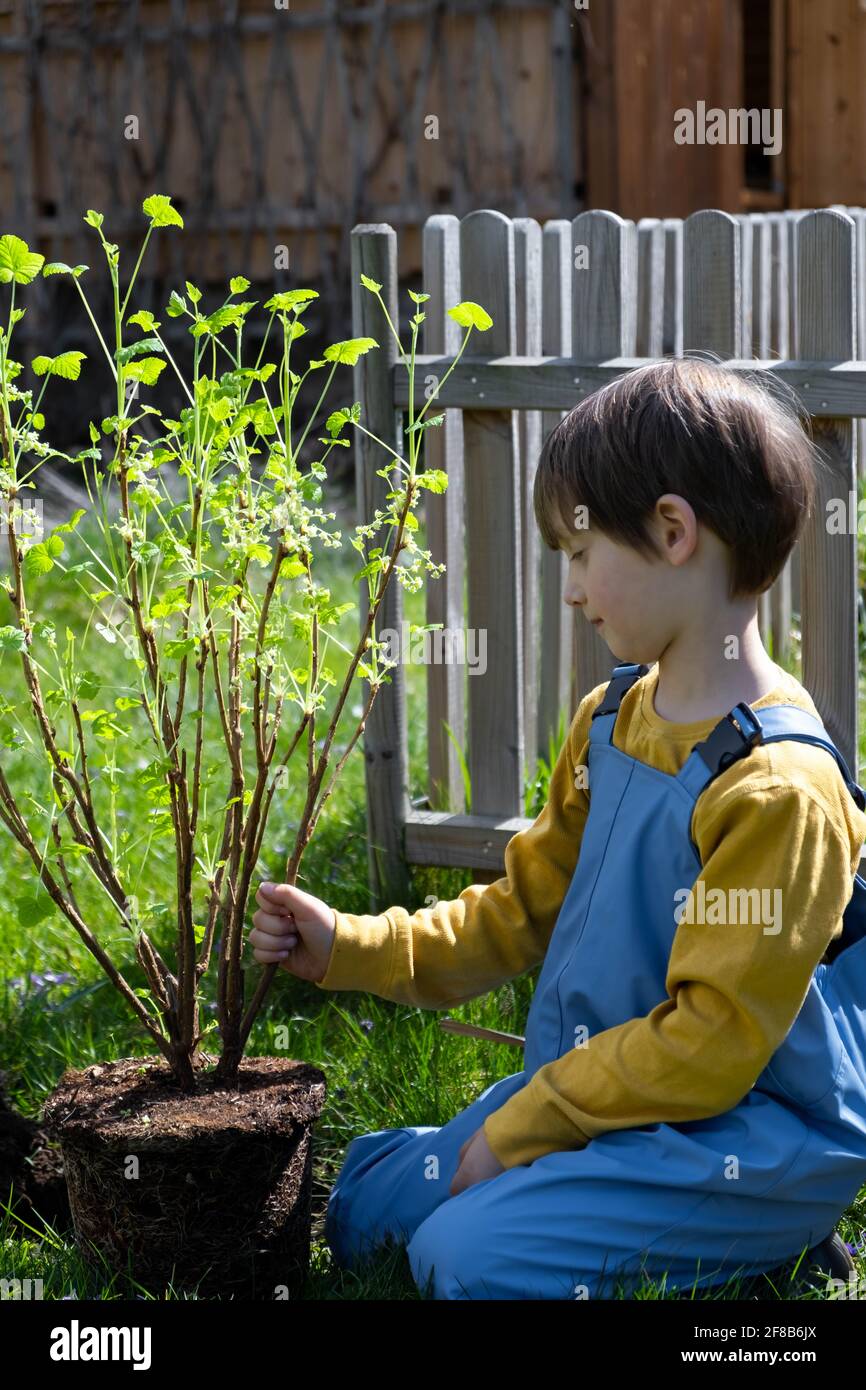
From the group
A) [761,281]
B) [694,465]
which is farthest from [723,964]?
[761,281]

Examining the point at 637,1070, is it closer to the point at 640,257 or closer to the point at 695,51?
the point at 640,257

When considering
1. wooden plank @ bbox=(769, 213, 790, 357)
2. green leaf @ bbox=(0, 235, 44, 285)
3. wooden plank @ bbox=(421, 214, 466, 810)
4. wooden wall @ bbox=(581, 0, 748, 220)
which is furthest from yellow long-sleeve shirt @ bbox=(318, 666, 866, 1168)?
wooden wall @ bbox=(581, 0, 748, 220)

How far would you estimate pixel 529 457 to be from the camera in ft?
13.0

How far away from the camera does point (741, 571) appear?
200 centimetres

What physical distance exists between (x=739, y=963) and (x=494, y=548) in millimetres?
1528

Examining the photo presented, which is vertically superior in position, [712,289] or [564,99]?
[564,99]

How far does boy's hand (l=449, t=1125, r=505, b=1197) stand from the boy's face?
690 mm

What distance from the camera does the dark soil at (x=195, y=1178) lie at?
203 cm

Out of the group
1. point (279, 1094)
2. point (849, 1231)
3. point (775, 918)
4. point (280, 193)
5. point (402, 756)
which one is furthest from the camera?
point (280, 193)

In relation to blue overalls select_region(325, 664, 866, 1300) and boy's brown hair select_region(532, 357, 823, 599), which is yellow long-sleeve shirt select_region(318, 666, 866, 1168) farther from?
boy's brown hair select_region(532, 357, 823, 599)

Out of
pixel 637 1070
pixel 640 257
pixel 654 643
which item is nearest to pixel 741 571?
pixel 654 643

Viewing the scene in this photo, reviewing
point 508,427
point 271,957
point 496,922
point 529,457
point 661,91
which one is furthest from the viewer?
point 661,91

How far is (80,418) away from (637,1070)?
8.57m

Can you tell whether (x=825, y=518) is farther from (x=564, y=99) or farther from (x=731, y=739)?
(x=564, y=99)
